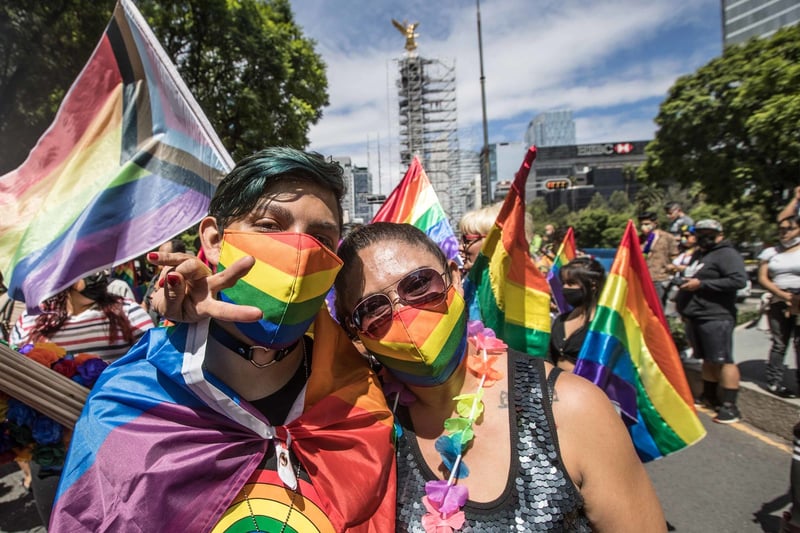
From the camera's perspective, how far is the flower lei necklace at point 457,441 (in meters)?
1.22

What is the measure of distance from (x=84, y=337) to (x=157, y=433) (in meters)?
2.19

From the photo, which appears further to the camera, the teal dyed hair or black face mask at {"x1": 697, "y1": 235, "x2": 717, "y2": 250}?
black face mask at {"x1": 697, "y1": 235, "x2": 717, "y2": 250}

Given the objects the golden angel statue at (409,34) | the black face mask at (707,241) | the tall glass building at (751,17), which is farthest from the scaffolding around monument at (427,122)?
the black face mask at (707,241)

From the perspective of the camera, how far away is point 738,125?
55.7 feet

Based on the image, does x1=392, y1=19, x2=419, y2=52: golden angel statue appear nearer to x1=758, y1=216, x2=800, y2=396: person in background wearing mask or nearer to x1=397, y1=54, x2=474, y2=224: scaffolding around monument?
x1=397, y1=54, x2=474, y2=224: scaffolding around monument

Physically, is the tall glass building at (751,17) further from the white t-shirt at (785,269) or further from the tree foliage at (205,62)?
the white t-shirt at (785,269)

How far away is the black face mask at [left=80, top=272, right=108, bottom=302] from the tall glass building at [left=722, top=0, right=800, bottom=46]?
48594 millimetres

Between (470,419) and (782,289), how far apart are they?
169 inches

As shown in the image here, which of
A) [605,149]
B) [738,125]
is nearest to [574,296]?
[738,125]

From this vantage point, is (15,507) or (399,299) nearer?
(399,299)

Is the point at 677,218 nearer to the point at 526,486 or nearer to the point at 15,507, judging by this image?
the point at 526,486

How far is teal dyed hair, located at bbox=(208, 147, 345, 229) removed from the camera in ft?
4.25

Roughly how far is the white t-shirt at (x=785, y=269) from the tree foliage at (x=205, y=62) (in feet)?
40.5

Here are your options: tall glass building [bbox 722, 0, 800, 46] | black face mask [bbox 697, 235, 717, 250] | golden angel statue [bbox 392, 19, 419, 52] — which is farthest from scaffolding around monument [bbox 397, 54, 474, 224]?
black face mask [bbox 697, 235, 717, 250]
